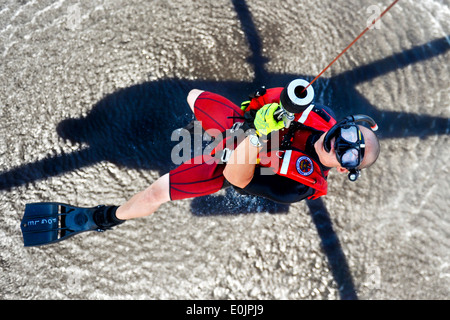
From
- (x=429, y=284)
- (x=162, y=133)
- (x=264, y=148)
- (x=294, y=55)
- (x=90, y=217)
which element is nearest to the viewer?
(x=264, y=148)

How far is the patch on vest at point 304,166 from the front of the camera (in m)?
2.30

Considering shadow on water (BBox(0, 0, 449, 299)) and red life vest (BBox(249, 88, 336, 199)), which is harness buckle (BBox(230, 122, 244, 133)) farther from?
shadow on water (BBox(0, 0, 449, 299))

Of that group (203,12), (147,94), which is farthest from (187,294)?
(203,12)

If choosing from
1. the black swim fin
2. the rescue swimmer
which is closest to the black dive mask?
the rescue swimmer

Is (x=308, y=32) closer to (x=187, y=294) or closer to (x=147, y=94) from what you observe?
(x=147, y=94)

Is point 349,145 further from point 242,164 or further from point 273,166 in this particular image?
point 242,164

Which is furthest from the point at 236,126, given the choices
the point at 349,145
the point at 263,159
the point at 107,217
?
the point at 107,217

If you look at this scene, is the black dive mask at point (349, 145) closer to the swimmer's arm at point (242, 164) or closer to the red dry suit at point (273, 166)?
the red dry suit at point (273, 166)

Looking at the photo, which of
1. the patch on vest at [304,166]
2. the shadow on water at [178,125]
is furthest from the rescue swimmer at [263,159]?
the shadow on water at [178,125]

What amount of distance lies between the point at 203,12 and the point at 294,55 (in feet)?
3.89

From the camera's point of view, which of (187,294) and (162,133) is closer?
(187,294)

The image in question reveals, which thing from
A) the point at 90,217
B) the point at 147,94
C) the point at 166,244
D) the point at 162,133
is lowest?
the point at 166,244

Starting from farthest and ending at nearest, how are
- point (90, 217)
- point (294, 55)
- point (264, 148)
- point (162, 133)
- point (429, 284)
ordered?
1. point (294, 55)
2. point (162, 133)
3. point (429, 284)
4. point (90, 217)
5. point (264, 148)

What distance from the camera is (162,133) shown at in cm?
348
